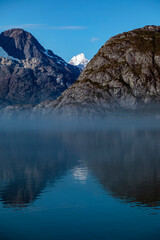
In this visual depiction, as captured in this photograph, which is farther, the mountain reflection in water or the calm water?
the mountain reflection in water

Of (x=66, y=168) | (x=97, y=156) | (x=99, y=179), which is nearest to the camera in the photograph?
(x=99, y=179)

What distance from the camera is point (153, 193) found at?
2569 inches

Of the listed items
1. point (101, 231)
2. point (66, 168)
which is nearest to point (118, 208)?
point (101, 231)

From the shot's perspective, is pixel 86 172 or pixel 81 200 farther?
pixel 86 172

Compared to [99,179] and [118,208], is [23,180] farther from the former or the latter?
[118,208]

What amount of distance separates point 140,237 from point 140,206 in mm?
12546

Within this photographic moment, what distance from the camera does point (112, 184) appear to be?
7506cm

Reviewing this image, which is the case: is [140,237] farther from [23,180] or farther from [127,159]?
[127,159]

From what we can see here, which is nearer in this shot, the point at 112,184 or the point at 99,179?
the point at 112,184

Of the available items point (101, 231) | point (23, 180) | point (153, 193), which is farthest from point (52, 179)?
point (101, 231)

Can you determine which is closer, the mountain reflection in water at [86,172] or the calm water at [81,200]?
the calm water at [81,200]

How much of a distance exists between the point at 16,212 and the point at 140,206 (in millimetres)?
17749

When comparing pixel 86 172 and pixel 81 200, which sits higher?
pixel 86 172

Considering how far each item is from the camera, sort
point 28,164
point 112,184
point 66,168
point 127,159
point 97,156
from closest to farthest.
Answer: point 112,184 < point 66,168 < point 28,164 < point 127,159 < point 97,156
